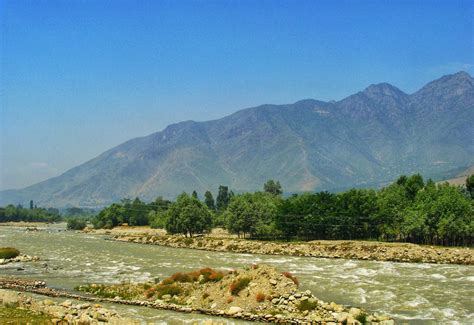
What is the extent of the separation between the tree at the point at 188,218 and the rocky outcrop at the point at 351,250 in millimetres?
18327

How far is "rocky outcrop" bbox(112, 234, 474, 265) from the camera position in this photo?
87375 mm

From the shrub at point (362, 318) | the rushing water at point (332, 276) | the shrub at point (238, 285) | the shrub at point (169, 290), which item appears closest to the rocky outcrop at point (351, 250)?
the rushing water at point (332, 276)

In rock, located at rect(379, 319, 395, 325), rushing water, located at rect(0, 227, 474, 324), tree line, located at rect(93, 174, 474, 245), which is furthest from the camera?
tree line, located at rect(93, 174, 474, 245)

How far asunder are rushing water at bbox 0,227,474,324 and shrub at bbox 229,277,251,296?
492 centimetres

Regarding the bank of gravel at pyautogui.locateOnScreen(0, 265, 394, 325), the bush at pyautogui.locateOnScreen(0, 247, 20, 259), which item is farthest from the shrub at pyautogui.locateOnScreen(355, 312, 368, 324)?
the bush at pyautogui.locateOnScreen(0, 247, 20, 259)

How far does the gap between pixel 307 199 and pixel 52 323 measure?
109340 millimetres

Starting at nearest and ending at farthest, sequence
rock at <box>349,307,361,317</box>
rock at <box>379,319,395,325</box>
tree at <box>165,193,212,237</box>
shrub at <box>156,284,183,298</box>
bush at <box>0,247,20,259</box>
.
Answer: rock at <box>379,319,395,325</box> < rock at <box>349,307,361,317</box> < shrub at <box>156,284,183,298</box> < bush at <box>0,247,20,259</box> < tree at <box>165,193,212,237</box>

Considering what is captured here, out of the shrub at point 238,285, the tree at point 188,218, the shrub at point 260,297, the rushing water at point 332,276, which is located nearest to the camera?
the shrub at point 260,297

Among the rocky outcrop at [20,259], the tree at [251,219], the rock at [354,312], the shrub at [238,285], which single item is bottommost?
the rock at [354,312]

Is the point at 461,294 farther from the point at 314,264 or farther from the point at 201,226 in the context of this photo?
the point at 201,226

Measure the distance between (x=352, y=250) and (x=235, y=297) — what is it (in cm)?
5947

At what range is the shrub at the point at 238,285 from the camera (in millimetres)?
44812

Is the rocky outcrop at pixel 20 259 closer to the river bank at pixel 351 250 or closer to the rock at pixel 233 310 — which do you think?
the river bank at pixel 351 250

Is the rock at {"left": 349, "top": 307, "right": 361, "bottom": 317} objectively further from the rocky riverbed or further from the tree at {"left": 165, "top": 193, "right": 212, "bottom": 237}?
the tree at {"left": 165, "top": 193, "right": 212, "bottom": 237}
